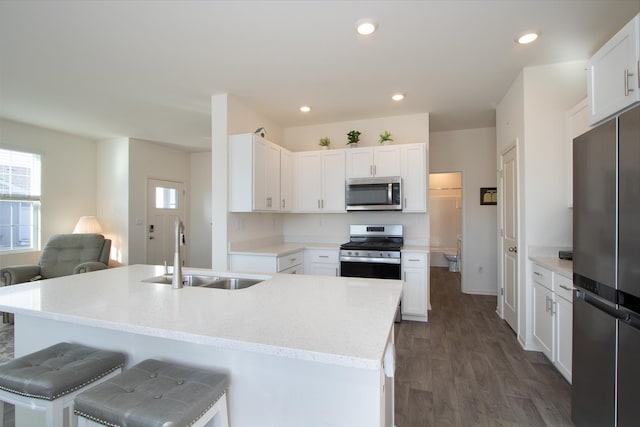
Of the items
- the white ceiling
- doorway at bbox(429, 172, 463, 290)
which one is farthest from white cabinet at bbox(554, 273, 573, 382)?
doorway at bbox(429, 172, 463, 290)

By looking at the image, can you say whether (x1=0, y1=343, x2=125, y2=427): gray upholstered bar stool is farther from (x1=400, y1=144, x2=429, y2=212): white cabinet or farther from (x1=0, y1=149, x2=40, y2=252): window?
(x1=0, y1=149, x2=40, y2=252): window

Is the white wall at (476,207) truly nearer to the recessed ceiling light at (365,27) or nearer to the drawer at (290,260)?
the drawer at (290,260)

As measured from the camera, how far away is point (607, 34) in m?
2.30

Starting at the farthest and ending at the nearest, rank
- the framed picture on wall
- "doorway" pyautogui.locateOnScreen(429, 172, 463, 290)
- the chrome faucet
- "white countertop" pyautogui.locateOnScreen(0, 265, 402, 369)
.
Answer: "doorway" pyautogui.locateOnScreen(429, 172, 463, 290), the framed picture on wall, the chrome faucet, "white countertop" pyautogui.locateOnScreen(0, 265, 402, 369)

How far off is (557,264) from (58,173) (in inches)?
258

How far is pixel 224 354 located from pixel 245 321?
301mm

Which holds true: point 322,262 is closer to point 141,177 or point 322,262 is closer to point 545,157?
point 545,157

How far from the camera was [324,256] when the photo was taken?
156 inches

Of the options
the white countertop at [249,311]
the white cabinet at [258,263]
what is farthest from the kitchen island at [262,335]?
the white cabinet at [258,263]

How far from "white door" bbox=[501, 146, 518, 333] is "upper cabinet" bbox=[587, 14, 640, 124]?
130 cm

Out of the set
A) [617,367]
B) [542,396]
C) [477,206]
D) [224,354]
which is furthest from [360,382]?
[477,206]

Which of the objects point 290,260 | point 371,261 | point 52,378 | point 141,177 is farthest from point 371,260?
point 141,177

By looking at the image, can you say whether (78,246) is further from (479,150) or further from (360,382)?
(479,150)

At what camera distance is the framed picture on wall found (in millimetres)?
4867
